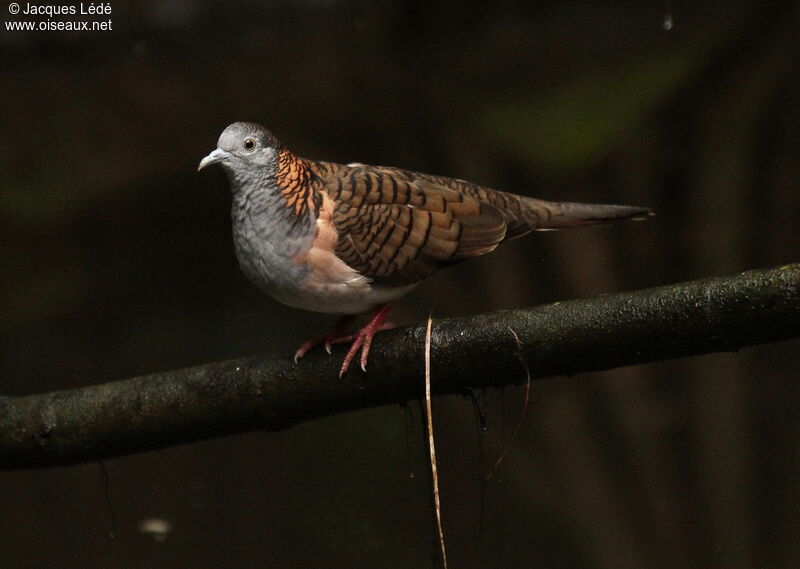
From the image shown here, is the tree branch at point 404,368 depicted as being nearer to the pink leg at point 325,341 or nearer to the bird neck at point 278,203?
the pink leg at point 325,341

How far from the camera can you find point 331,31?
4.35m

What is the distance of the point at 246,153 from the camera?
2393 mm

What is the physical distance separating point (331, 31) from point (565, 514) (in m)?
2.53

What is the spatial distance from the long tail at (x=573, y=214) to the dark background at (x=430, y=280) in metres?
1.75

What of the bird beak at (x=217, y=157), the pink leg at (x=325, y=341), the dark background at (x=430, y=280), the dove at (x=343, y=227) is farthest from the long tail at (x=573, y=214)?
the dark background at (x=430, y=280)

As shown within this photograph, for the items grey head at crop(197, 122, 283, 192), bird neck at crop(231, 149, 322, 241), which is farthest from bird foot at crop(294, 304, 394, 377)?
grey head at crop(197, 122, 283, 192)

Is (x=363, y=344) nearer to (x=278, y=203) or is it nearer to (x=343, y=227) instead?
(x=343, y=227)

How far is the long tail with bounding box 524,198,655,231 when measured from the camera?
8.47 ft

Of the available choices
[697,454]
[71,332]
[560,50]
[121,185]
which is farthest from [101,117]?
[697,454]

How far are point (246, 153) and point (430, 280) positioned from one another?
7.29ft

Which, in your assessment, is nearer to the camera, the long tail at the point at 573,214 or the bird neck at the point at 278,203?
the bird neck at the point at 278,203

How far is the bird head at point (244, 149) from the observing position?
2367mm

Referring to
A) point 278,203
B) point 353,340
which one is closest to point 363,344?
point 353,340

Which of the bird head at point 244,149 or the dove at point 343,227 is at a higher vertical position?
the bird head at point 244,149
